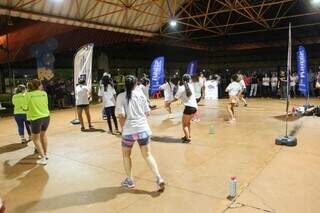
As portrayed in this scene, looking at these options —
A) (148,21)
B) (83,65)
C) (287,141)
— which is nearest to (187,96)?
(287,141)

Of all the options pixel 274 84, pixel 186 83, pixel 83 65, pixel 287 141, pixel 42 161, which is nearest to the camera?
pixel 42 161

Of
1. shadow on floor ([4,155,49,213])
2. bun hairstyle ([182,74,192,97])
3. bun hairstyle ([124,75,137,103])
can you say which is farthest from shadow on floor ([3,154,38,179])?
bun hairstyle ([182,74,192,97])

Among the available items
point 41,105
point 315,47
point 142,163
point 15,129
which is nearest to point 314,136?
point 142,163

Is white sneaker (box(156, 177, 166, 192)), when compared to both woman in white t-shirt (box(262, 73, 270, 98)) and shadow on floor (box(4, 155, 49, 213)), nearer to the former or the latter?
shadow on floor (box(4, 155, 49, 213))

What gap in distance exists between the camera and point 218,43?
21141 mm

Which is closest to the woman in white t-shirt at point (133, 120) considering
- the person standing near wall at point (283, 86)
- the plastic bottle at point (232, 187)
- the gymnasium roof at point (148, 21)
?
the plastic bottle at point (232, 187)

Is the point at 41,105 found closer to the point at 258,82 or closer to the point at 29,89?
the point at 29,89

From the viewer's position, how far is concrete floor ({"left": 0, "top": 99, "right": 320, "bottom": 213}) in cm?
358

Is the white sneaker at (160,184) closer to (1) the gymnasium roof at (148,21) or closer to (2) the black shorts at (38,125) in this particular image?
(2) the black shorts at (38,125)

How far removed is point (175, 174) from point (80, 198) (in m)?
1.42

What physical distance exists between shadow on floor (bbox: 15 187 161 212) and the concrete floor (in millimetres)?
12

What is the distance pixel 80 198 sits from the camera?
3.81 m

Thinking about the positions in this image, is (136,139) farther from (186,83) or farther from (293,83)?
(293,83)

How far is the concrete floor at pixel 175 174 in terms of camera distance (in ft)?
11.7
